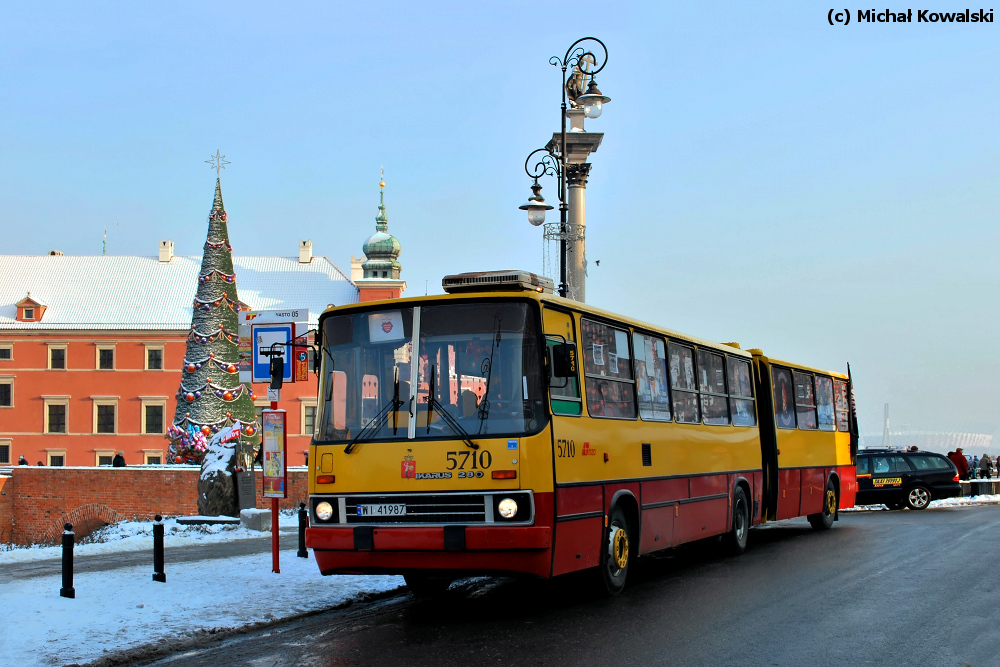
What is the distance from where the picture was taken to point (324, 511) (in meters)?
10.8

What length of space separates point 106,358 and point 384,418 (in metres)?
Result: 65.6

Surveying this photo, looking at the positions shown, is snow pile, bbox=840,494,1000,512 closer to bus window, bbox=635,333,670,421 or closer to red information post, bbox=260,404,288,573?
bus window, bbox=635,333,670,421

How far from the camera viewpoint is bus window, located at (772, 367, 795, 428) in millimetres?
18938

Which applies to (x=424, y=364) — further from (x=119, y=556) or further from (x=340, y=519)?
(x=119, y=556)

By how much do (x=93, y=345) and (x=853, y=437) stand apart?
58208mm

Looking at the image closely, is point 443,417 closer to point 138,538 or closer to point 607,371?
point 607,371

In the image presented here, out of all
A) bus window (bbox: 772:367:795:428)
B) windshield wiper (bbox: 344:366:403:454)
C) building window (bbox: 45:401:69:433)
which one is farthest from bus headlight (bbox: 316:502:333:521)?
building window (bbox: 45:401:69:433)

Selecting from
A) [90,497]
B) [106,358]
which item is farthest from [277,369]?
[106,358]

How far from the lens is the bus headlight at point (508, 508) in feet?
32.9

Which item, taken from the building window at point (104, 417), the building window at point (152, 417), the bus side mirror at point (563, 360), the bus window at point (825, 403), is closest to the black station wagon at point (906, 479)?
the bus window at point (825, 403)

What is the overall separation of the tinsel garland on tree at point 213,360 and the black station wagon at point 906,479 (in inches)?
755

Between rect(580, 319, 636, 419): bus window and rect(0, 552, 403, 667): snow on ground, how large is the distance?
332 cm

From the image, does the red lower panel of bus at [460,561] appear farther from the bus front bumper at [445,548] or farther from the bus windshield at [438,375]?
the bus windshield at [438,375]

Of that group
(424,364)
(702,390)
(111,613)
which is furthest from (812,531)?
(111,613)
